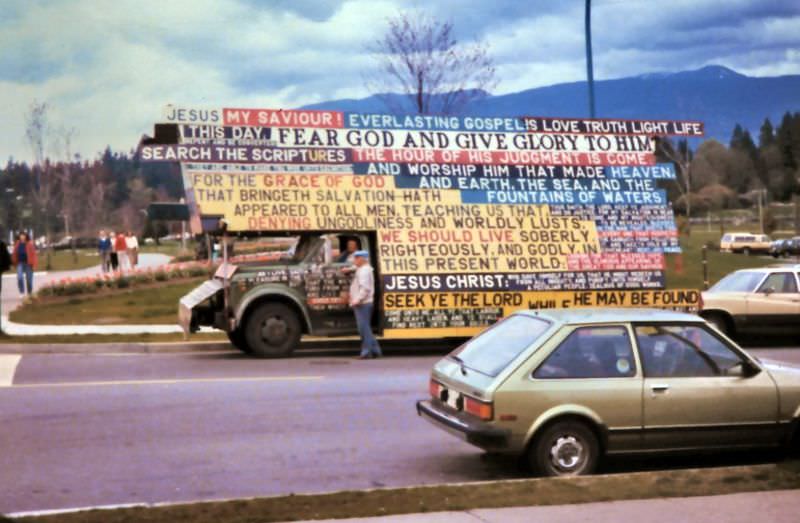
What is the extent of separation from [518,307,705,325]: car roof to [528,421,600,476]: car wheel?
32.1 inches

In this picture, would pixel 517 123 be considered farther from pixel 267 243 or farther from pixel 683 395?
pixel 683 395

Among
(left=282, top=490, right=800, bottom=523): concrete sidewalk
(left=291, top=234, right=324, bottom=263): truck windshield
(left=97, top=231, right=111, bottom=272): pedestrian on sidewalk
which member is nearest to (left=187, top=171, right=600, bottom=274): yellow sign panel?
(left=291, top=234, right=324, bottom=263): truck windshield

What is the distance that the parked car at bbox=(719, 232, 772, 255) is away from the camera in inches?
2729

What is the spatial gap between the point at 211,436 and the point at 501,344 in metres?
3.05

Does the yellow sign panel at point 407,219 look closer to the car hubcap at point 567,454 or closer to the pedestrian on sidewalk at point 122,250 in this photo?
the car hubcap at point 567,454

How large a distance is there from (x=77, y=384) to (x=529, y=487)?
7450 mm

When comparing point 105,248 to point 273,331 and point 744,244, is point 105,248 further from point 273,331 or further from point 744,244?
point 744,244

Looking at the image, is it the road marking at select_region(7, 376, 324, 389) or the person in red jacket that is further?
the person in red jacket

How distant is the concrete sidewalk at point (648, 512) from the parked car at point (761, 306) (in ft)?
39.1

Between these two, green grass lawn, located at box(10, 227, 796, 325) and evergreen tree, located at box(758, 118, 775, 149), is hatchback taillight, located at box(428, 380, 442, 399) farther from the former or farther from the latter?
evergreen tree, located at box(758, 118, 775, 149)

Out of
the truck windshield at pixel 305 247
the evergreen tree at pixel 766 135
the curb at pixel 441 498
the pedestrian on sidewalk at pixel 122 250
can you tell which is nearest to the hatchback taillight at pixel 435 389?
the curb at pixel 441 498

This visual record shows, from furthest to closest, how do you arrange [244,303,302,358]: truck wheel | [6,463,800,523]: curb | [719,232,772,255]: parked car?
[719,232,772,255]: parked car
[244,303,302,358]: truck wheel
[6,463,800,523]: curb

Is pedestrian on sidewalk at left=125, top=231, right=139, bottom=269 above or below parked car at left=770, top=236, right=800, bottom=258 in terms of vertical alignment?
above

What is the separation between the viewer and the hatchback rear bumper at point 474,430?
7859mm
